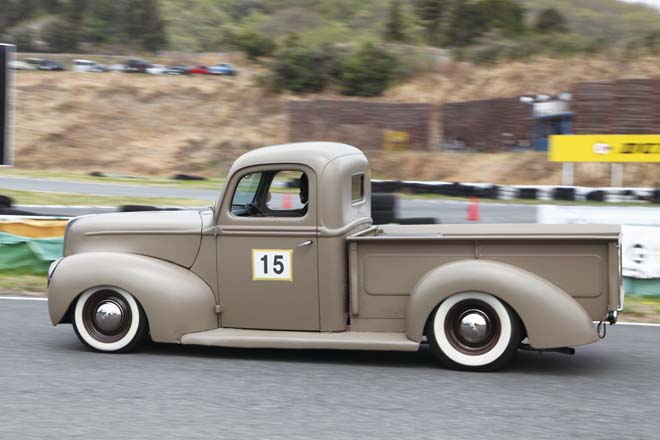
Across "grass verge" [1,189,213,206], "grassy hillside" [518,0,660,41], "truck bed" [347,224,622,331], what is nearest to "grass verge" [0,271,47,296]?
"truck bed" [347,224,622,331]

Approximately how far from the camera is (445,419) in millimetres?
5277

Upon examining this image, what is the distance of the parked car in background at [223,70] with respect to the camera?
159 feet

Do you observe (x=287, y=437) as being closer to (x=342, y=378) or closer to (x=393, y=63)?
(x=342, y=378)

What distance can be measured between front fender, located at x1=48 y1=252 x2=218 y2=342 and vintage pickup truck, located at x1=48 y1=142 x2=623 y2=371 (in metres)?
0.01

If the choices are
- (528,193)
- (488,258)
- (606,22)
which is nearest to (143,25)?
(606,22)

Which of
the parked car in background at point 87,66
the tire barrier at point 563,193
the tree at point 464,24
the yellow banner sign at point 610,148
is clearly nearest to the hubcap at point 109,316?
the tire barrier at point 563,193

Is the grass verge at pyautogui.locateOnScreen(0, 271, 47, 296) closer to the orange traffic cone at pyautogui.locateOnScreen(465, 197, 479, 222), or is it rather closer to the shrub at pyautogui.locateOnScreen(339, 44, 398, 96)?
the orange traffic cone at pyautogui.locateOnScreen(465, 197, 479, 222)

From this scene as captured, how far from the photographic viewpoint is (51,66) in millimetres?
52406

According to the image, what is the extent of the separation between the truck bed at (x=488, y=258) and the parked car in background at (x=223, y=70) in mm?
42590

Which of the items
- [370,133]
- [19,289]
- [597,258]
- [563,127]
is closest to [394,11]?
[370,133]

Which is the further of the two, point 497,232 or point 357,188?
point 357,188

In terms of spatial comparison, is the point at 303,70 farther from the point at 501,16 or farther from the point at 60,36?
the point at 60,36

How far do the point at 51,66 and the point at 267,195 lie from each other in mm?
48657

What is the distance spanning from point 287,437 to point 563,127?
97.6ft
